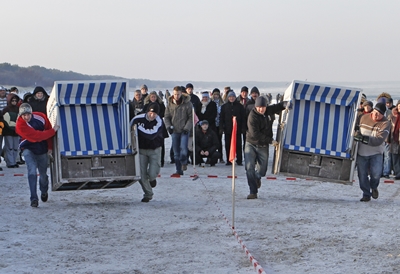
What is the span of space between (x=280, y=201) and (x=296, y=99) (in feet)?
6.38

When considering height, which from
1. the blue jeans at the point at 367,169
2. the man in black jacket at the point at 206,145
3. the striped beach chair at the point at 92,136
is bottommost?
the man in black jacket at the point at 206,145

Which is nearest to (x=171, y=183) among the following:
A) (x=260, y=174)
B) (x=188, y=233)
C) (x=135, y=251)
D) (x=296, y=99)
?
(x=260, y=174)

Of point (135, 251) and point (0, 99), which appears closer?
point (135, 251)

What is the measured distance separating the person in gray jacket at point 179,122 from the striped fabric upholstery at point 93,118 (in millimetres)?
3762

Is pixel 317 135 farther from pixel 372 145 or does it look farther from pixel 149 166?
pixel 149 166

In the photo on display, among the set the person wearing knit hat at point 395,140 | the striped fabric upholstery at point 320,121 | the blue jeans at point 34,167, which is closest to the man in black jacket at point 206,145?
the person wearing knit hat at point 395,140

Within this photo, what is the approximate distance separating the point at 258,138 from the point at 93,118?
3.07m

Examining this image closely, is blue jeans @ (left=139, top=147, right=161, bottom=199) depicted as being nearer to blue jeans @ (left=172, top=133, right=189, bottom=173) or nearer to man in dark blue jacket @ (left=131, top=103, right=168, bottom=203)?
man in dark blue jacket @ (left=131, top=103, right=168, bottom=203)

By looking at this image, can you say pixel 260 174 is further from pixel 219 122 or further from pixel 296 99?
pixel 219 122

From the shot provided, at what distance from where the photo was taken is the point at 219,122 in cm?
1962

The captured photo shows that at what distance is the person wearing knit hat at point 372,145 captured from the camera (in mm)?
12852

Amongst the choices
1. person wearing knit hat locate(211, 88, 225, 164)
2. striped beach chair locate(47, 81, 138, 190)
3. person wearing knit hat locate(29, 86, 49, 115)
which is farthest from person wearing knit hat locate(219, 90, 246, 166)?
striped beach chair locate(47, 81, 138, 190)

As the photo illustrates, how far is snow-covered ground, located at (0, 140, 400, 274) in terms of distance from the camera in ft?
27.6

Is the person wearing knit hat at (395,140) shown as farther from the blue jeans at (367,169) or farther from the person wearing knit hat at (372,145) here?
the blue jeans at (367,169)
